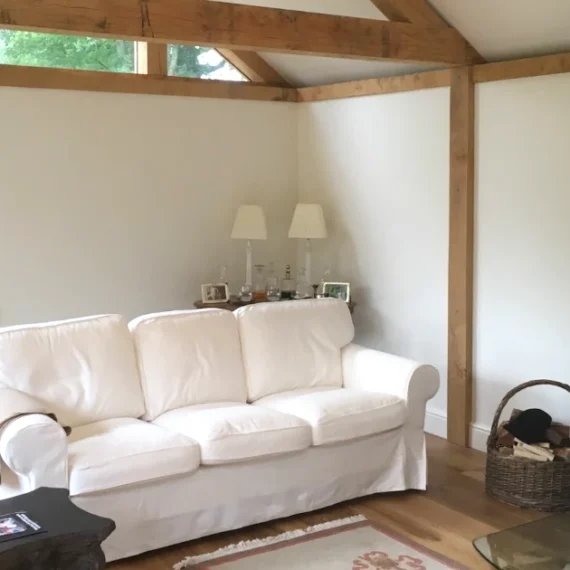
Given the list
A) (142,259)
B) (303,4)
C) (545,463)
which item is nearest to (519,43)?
(303,4)

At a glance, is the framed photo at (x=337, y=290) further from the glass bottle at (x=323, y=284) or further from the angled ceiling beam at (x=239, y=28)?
the angled ceiling beam at (x=239, y=28)

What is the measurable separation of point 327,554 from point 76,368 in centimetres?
129

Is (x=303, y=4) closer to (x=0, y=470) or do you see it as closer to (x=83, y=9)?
(x=83, y=9)

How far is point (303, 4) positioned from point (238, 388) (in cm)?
224

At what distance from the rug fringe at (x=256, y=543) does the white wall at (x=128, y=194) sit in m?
2.07

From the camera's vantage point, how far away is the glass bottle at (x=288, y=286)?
548 centimetres

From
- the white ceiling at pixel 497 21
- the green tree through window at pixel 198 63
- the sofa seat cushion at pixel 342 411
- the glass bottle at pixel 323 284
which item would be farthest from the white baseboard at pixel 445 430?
the green tree through window at pixel 198 63

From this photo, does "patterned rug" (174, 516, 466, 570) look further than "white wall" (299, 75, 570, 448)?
No

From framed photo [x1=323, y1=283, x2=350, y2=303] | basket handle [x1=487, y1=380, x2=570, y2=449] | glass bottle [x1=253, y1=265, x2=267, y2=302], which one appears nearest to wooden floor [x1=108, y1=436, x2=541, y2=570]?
basket handle [x1=487, y1=380, x2=570, y2=449]

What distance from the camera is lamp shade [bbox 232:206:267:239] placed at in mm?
5297

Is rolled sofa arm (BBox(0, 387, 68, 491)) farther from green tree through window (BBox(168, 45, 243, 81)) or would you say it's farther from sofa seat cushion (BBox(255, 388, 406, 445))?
green tree through window (BBox(168, 45, 243, 81))

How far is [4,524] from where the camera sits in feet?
8.17

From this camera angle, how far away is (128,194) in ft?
17.0

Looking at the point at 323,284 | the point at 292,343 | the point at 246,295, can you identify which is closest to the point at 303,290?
the point at 323,284
